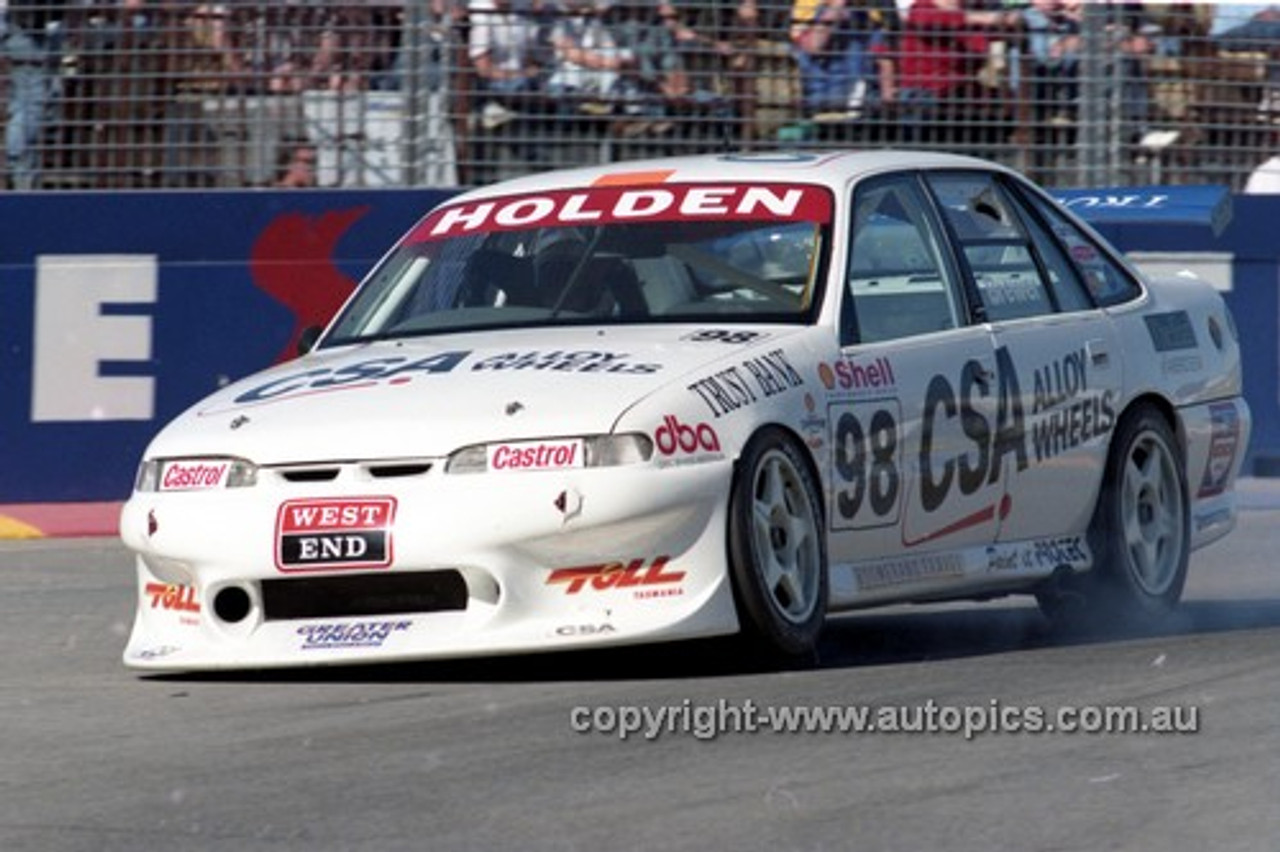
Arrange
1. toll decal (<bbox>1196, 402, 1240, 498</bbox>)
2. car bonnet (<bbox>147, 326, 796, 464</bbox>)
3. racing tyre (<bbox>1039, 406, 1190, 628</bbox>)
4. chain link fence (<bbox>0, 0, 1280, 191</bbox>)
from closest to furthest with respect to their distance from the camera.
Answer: car bonnet (<bbox>147, 326, 796, 464</bbox>) < racing tyre (<bbox>1039, 406, 1190, 628</bbox>) < toll decal (<bbox>1196, 402, 1240, 498</bbox>) < chain link fence (<bbox>0, 0, 1280, 191</bbox>)

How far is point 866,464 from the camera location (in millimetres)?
7445

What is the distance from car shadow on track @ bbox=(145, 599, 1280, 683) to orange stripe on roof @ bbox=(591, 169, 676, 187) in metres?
1.41

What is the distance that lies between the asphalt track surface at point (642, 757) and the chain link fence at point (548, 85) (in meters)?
4.98

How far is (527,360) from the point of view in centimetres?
723

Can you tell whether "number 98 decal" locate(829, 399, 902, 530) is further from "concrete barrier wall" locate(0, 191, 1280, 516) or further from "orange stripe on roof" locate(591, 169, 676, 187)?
"concrete barrier wall" locate(0, 191, 1280, 516)

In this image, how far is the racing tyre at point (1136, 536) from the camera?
8.48m

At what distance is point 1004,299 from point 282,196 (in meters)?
5.12

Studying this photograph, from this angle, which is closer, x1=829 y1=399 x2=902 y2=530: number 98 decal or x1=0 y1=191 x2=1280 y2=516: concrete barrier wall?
x1=829 y1=399 x2=902 y2=530: number 98 decal

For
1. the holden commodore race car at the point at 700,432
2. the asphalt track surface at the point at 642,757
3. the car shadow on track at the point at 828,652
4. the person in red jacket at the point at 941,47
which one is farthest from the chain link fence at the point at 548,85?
the asphalt track surface at the point at 642,757

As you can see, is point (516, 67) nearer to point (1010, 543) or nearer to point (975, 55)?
point (975, 55)

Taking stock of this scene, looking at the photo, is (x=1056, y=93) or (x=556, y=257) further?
(x=1056, y=93)

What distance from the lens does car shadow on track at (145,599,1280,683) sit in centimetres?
714

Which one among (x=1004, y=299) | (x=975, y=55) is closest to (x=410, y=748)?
(x=1004, y=299)

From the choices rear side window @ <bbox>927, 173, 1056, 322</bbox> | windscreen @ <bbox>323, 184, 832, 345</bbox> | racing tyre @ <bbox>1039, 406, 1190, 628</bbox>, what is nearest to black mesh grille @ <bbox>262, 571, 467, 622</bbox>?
windscreen @ <bbox>323, 184, 832, 345</bbox>
